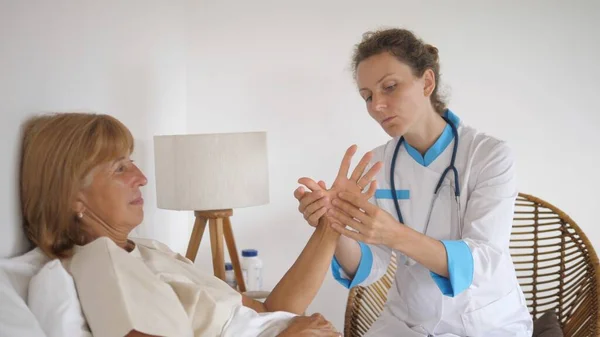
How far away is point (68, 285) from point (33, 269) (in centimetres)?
11

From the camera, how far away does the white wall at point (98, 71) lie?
122 centimetres

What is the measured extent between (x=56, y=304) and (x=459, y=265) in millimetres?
974

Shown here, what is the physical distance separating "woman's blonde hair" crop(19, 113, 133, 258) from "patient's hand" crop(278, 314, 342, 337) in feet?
1.67

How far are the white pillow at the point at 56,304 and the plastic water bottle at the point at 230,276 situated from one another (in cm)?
122

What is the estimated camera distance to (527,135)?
9.07 ft

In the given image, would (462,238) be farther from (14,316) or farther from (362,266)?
(14,316)

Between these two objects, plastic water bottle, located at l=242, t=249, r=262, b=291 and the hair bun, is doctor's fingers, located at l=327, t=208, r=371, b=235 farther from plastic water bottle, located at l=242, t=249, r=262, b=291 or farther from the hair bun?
plastic water bottle, located at l=242, t=249, r=262, b=291

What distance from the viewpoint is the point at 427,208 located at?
6.17 ft

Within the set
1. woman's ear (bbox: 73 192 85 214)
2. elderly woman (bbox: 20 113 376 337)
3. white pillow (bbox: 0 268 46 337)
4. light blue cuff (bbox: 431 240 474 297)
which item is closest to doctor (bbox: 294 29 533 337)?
light blue cuff (bbox: 431 240 474 297)

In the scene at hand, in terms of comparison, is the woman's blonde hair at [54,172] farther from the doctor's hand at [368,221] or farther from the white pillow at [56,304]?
the doctor's hand at [368,221]

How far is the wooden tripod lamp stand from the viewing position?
199 cm

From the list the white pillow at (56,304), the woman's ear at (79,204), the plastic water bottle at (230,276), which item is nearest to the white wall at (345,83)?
the plastic water bottle at (230,276)

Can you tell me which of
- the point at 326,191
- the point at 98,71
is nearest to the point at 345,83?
the point at 326,191

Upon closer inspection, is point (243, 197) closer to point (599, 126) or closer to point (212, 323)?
point (212, 323)
